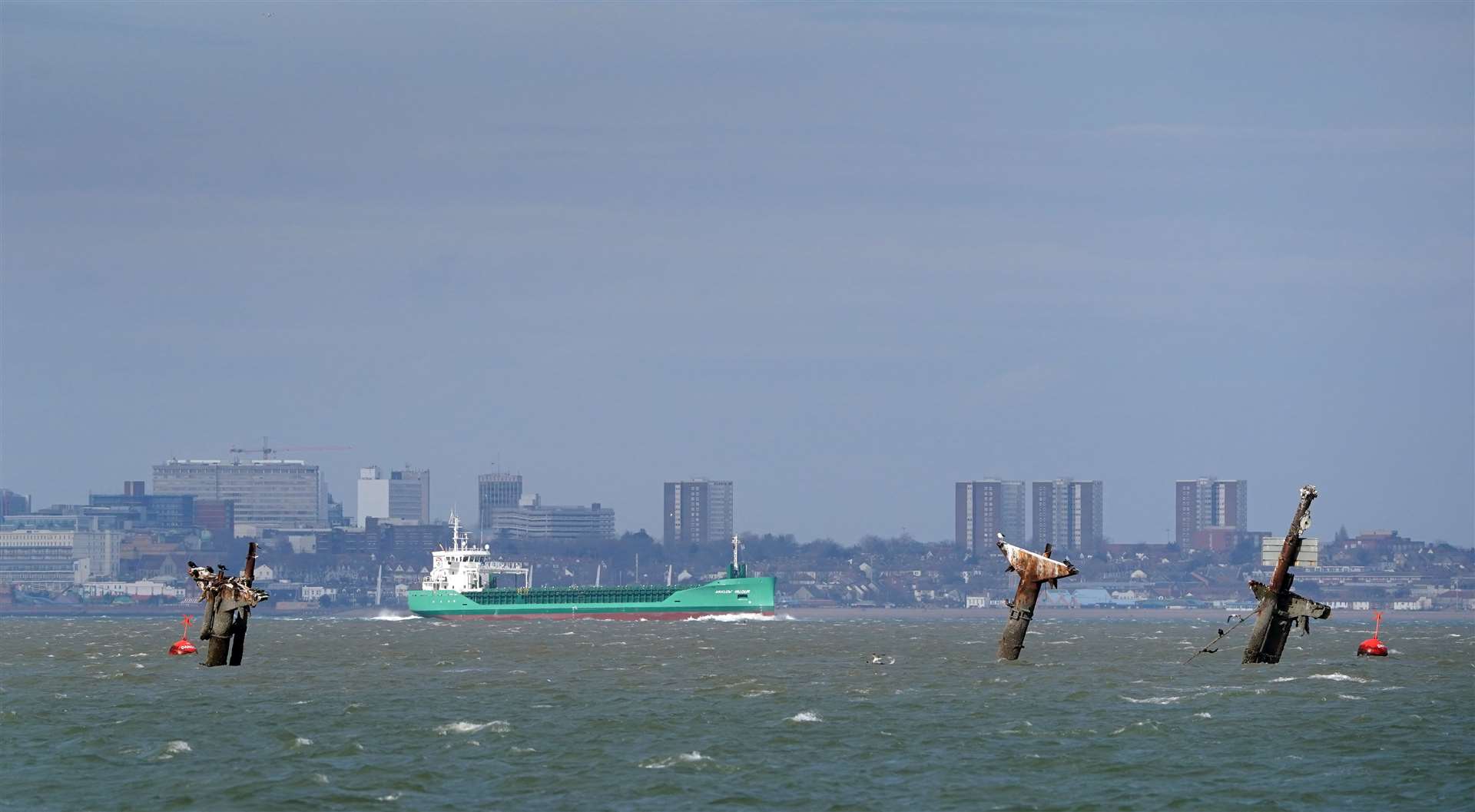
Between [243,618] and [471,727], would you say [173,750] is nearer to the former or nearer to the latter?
[471,727]

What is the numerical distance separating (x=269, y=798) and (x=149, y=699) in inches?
1028

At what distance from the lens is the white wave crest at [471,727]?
60.7 meters

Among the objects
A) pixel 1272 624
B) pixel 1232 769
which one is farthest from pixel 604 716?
pixel 1272 624

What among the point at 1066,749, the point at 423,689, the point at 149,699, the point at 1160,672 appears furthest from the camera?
the point at 1160,672

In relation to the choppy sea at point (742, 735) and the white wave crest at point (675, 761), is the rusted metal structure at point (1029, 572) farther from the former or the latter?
the white wave crest at point (675, 761)

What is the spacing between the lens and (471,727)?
61156 mm

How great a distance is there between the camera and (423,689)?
7875 cm

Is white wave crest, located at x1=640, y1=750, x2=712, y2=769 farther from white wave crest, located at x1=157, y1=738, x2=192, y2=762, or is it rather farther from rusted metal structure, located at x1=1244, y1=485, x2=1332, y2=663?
rusted metal structure, located at x1=1244, y1=485, x2=1332, y2=663

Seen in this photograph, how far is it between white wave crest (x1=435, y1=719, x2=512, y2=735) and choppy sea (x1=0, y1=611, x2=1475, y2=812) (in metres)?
0.13

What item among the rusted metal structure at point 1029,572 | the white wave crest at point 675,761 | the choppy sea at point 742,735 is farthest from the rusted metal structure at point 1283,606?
the white wave crest at point 675,761

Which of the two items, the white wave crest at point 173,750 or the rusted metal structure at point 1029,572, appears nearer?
the white wave crest at point 173,750

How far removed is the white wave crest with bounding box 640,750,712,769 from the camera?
175 feet

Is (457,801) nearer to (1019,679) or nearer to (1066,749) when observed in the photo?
(1066,749)

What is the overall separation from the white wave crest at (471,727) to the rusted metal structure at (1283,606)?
2803cm
